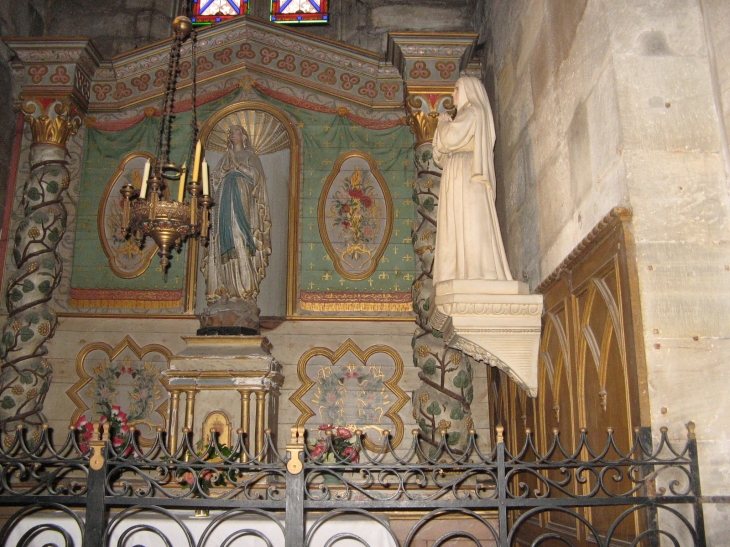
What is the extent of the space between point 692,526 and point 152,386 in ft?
19.7

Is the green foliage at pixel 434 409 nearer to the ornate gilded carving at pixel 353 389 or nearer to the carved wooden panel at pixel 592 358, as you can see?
the ornate gilded carving at pixel 353 389

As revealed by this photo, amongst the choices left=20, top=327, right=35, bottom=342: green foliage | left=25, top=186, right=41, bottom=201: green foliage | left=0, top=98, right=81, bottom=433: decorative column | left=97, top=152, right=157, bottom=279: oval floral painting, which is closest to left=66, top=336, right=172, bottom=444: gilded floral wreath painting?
left=0, top=98, right=81, bottom=433: decorative column

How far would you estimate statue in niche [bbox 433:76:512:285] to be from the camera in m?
5.54

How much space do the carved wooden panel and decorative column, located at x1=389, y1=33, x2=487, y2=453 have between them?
1.31m

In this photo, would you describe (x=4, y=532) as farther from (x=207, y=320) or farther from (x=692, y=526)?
(x=207, y=320)

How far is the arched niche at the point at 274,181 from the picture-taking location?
8.41m

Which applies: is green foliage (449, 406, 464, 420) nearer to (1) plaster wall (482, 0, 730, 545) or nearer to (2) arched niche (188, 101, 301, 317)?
(2) arched niche (188, 101, 301, 317)

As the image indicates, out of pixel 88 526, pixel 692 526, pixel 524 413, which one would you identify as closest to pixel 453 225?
pixel 524 413

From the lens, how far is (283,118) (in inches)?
350

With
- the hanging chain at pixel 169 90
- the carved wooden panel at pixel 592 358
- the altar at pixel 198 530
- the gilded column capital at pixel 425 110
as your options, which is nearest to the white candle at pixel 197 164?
the hanging chain at pixel 169 90

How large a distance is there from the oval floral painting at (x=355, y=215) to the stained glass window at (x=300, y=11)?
2558mm

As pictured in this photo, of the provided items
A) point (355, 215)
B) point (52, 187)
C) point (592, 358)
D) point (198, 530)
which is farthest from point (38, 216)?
point (592, 358)

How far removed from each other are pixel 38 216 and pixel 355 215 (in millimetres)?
3568

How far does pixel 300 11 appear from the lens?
10203mm
